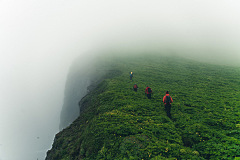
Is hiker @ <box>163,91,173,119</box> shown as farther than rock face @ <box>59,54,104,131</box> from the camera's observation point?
No

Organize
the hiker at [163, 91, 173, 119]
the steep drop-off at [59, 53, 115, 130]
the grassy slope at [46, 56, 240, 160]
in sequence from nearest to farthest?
the grassy slope at [46, 56, 240, 160] < the hiker at [163, 91, 173, 119] < the steep drop-off at [59, 53, 115, 130]

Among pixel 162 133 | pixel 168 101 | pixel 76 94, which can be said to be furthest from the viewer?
pixel 76 94

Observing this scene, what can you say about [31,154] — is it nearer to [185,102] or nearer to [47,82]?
[47,82]

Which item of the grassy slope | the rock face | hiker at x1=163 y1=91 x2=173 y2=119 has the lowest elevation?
the rock face

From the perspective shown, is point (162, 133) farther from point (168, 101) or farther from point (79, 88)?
point (79, 88)

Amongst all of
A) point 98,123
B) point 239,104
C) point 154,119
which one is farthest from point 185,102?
point 98,123

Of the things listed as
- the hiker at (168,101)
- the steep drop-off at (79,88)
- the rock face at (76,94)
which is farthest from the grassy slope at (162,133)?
the rock face at (76,94)

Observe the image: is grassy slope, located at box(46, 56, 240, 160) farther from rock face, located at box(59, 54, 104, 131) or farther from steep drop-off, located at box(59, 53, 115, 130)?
rock face, located at box(59, 54, 104, 131)

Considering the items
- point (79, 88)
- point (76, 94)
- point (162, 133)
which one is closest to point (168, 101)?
point (162, 133)

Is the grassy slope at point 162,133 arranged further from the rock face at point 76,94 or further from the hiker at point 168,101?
the rock face at point 76,94

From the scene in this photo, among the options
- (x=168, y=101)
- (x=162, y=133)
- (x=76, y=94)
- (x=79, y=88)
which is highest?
(x=168, y=101)

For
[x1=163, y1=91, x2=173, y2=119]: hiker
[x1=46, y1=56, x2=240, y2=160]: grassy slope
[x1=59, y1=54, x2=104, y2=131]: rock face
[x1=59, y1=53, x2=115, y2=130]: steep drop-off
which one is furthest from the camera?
[x1=59, y1=54, x2=104, y2=131]: rock face

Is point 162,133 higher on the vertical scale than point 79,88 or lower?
higher

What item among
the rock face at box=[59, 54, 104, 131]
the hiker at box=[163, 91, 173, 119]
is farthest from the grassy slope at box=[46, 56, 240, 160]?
the rock face at box=[59, 54, 104, 131]
